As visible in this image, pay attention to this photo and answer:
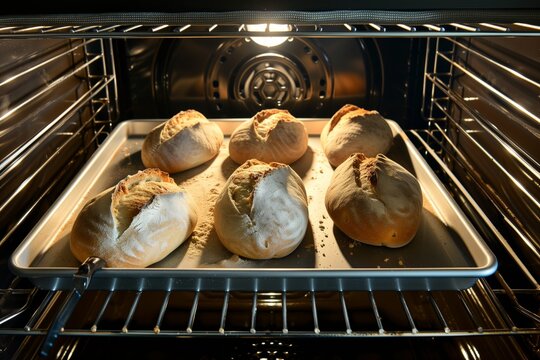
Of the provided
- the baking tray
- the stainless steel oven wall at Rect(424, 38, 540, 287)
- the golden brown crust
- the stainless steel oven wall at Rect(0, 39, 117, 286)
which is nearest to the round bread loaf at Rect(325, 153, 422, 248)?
the baking tray

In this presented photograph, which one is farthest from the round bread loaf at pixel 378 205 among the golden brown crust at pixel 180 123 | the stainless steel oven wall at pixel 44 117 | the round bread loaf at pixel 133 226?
the stainless steel oven wall at pixel 44 117

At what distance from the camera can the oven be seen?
2.45 feet

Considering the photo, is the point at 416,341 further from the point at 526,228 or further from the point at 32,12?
the point at 32,12

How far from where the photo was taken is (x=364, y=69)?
1.41m

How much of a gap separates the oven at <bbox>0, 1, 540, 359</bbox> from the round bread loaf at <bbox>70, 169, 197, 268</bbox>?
0.24 feet

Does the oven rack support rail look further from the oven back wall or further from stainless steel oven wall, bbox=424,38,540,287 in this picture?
the oven back wall

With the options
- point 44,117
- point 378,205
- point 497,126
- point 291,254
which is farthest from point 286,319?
point 44,117

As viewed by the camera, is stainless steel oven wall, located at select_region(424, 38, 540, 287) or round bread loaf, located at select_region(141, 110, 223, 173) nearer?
stainless steel oven wall, located at select_region(424, 38, 540, 287)

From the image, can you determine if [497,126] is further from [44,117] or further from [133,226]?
[44,117]

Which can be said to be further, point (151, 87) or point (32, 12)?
point (151, 87)

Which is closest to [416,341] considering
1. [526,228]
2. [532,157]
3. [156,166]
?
[526,228]

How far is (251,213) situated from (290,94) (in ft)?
1.90

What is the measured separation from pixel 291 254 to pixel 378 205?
8.2 inches

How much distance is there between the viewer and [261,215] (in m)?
0.98
